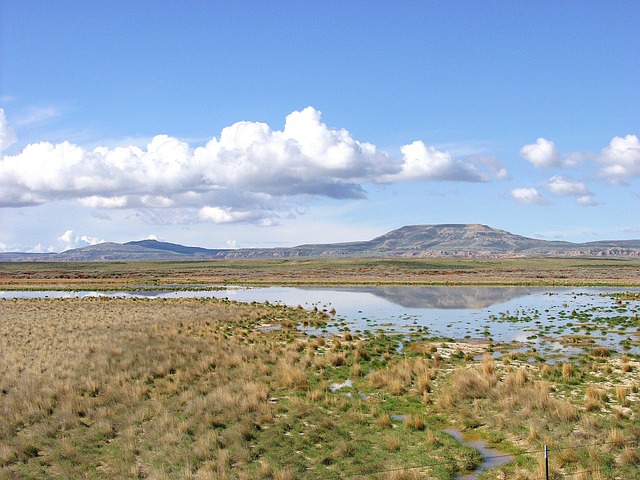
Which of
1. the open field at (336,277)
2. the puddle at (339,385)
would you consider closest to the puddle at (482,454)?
the puddle at (339,385)

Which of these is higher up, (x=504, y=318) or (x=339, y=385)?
(x=339, y=385)

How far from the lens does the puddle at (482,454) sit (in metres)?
11.4

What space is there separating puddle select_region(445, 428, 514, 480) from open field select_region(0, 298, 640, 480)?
208 mm

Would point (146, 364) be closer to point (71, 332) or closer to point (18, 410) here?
point (18, 410)

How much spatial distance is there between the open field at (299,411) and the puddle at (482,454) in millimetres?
208

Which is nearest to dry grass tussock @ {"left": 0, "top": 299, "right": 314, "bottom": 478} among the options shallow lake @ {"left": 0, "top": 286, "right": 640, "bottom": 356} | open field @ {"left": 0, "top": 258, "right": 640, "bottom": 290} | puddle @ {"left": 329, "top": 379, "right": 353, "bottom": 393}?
puddle @ {"left": 329, "top": 379, "right": 353, "bottom": 393}

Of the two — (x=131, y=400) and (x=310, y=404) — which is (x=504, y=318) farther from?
(x=131, y=400)

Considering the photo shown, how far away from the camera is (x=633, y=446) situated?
1182 centimetres

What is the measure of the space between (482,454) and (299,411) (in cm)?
536

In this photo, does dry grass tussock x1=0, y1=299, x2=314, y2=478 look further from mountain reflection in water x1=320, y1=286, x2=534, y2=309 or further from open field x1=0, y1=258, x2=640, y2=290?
open field x1=0, y1=258, x2=640, y2=290

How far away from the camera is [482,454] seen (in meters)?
12.3

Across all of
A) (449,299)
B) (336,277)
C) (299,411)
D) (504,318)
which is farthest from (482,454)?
(336,277)

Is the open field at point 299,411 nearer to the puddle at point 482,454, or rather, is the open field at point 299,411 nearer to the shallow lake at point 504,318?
the puddle at point 482,454

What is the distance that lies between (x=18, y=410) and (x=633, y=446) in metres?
15.8
